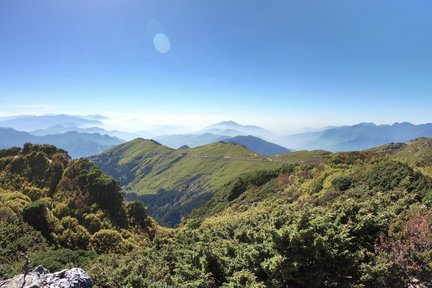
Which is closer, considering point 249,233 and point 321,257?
point 321,257

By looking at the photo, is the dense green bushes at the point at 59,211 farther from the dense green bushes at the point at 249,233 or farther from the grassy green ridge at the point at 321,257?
the grassy green ridge at the point at 321,257

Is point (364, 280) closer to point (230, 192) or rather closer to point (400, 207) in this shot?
point (400, 207)

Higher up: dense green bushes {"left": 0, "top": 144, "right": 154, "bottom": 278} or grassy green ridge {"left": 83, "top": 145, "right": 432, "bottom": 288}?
grassy green ridge {"left": 83, "top": 145, "right": 432, "bottom": 288}

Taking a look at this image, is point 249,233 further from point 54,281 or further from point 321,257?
point 54,281

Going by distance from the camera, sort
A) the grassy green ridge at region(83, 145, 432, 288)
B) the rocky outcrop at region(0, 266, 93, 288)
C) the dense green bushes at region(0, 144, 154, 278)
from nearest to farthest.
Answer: the grassy green ridge at region(83, 145, 432, 288) → the rocky outcrop at region(0, 266, 93, 288) → the dense green bushes at region(0, 144, 154, 278)

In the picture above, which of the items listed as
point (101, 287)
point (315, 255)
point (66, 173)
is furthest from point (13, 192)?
point (315, 255)

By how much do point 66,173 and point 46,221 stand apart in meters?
15.6

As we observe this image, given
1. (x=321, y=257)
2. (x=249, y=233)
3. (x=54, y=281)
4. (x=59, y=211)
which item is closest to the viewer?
(x=321, y=257)

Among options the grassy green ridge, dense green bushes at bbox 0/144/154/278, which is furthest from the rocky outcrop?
dense green bushes at bbox 0/144/154/278

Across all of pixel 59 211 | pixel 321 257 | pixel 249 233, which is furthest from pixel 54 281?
pixel 59 211

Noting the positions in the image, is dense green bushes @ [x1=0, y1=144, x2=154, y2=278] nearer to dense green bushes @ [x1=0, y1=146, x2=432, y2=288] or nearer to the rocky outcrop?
dense green bushes @ [x1=0, y1=146, x2=432, y2=288]

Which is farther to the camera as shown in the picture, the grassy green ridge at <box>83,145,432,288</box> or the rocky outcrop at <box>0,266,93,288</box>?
the rocky outcrop at <box>0,266,93,288</box>

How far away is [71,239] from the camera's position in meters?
47.2

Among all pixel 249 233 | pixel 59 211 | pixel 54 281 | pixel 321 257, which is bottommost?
pixel 59 211
